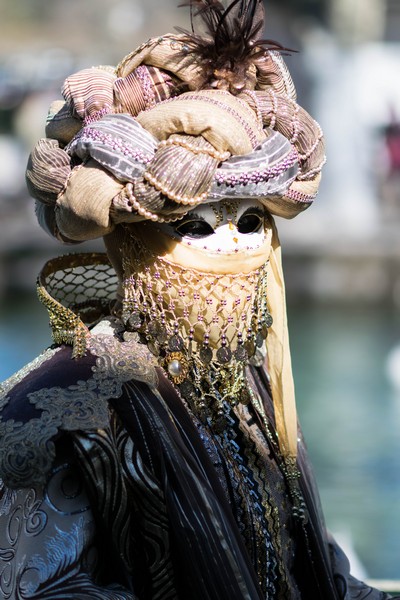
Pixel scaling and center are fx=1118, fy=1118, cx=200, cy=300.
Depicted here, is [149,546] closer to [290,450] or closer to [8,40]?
[290,450]

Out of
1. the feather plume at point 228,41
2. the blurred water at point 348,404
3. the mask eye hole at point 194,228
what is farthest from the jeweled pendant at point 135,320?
the blurred water at point 348,404

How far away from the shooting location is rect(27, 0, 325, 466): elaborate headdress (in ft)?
6.23

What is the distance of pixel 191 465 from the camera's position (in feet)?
6.35

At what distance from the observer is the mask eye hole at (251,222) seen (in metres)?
2.08

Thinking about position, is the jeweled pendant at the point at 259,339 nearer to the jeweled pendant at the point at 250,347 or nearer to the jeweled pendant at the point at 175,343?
the jeweled pendant at the point at 250,347

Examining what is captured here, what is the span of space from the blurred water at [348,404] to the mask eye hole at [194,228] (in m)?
2.64

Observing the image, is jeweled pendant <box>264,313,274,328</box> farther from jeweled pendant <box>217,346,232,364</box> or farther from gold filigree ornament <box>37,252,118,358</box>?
gold filigree ornament <box>37,252,118,358</box>

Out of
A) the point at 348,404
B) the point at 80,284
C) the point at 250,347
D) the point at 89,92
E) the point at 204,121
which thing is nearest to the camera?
the point at 204,121

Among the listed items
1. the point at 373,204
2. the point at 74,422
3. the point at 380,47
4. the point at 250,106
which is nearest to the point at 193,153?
the point at 250,106

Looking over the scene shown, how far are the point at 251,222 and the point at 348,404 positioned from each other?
6059 mm

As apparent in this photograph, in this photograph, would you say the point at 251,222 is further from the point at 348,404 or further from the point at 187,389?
the point at 348,404

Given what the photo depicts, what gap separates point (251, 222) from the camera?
2.10 meters

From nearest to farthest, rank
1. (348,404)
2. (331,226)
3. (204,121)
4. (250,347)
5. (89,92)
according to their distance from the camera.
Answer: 1. (204,121)
2. (89,92)
3. (250,347)
4. (348,404)
5. (331,226)

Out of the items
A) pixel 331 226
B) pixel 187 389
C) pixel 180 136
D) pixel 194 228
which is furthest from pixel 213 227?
pixel 331 226
